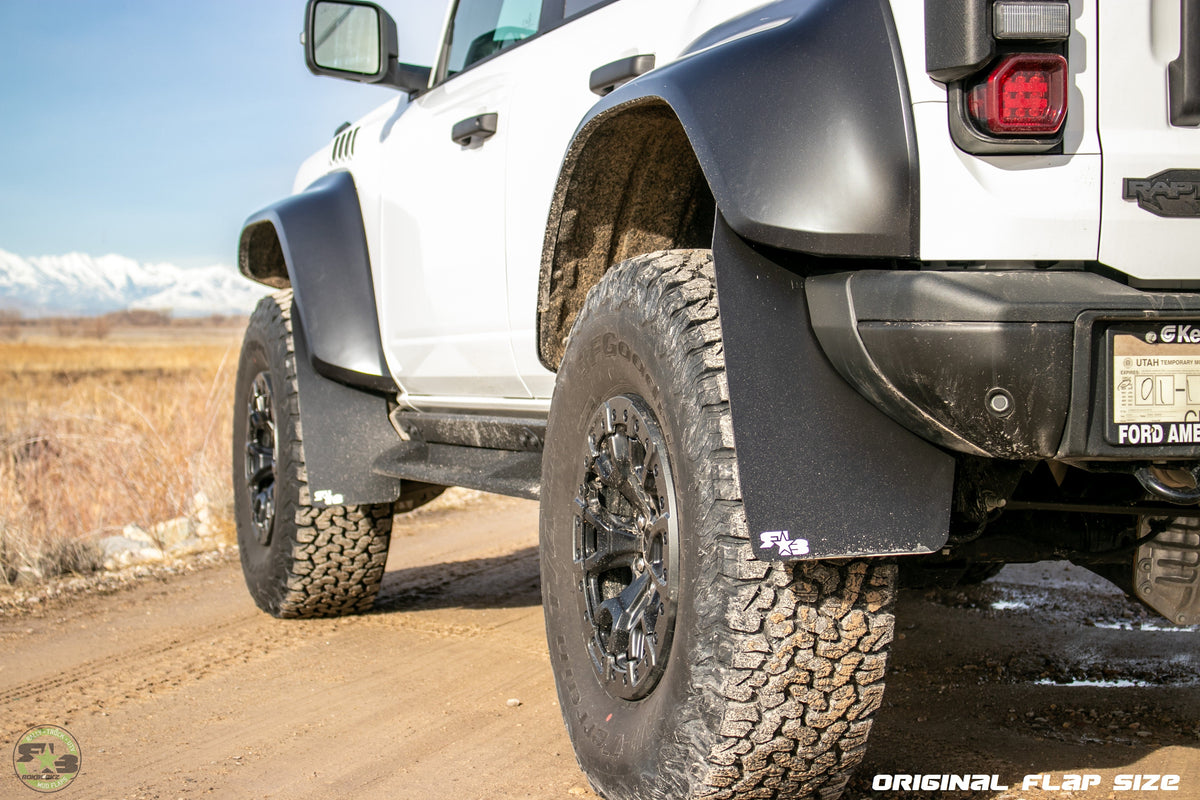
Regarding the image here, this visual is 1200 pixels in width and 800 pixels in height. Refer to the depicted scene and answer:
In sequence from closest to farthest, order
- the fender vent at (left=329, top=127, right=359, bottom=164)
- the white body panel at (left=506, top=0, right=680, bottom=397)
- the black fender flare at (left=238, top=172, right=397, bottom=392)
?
the white body panel at (left=506, top=0, right=680, bottom=397) < the black fender flare at (left=238, top=172, right=397, bottom=392) < the fender vent at (left=329, top=127, right=359, bottom=164)

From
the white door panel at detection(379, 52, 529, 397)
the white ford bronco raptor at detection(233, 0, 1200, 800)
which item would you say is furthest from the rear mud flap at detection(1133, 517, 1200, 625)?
the white door panel at detection(379, 52, 529, 397)

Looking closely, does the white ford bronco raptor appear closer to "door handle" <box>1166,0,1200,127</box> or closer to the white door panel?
"door handle" <box>1166,0,1200,127</box>

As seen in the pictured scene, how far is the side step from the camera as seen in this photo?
127 inches

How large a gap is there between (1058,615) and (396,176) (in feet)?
9.49

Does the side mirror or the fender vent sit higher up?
the side mirror

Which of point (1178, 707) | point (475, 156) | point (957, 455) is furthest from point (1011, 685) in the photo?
point (475, 156)

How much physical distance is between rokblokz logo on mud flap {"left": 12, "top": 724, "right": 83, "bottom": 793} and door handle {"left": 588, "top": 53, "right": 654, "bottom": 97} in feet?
7.01

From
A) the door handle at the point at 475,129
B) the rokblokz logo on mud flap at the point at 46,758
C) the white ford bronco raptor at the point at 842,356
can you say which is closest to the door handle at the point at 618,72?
the white ford bronco raptor at the point at 842,356

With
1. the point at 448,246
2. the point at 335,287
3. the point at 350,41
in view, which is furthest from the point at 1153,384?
the point at 350,41

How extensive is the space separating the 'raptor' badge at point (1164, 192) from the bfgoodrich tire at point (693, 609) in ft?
2.26

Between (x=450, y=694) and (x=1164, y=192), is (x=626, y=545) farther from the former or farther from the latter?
(x=450, y=694)

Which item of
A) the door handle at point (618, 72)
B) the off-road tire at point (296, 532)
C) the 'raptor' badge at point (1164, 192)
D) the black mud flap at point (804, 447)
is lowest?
the off-road tire at point (296, 532)

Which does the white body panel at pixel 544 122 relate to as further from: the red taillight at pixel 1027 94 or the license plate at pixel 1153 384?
the license plate at pixel 1153 384

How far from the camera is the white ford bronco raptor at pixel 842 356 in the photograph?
67.4 inches
